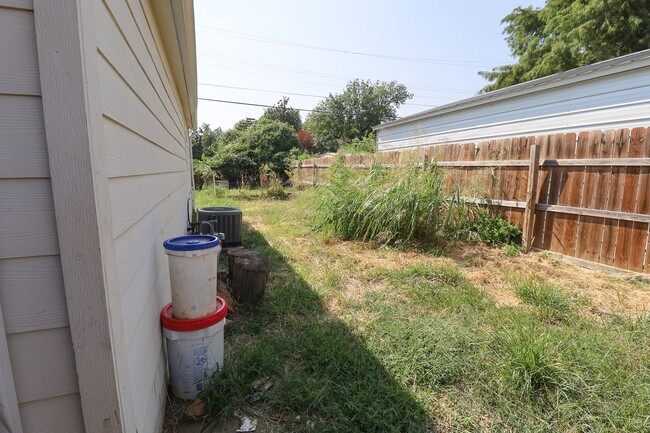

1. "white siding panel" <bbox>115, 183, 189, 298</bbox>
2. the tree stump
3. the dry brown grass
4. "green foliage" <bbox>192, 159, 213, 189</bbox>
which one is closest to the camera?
"white siding panel" <bbox>115, 183, 189, 298</bbox>

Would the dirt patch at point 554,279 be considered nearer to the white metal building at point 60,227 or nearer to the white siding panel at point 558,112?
the white siding panel at point 558,112

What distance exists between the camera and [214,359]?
1.89 metres

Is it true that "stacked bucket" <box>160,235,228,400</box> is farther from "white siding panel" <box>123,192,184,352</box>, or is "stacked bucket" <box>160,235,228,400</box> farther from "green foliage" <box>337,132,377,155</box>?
"green foliage" <box>337,132,377,155</box>

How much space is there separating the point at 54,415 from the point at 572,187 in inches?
216

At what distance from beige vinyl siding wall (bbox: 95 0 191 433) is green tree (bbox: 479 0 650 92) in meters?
15.6

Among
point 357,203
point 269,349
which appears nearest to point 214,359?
point 269,349

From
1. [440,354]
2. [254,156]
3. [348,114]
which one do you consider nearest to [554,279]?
[440,354]

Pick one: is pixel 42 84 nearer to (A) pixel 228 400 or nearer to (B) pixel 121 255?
(B) pixel 121 255

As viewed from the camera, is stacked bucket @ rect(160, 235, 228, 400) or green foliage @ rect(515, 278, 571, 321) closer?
stacked bucket @ rect(160, 235, 228, 400)

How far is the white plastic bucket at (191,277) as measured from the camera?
171 centimetres

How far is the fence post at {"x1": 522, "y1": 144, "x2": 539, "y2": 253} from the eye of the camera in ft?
15.1

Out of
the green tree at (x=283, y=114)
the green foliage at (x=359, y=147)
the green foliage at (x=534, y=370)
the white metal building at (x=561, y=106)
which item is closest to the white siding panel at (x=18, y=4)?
the green foliage at (x=534, y=370)

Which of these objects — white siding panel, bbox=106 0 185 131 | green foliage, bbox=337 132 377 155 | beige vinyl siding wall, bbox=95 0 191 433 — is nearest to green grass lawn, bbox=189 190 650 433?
beige vinyl siding wall, bbox=95 0 191 433

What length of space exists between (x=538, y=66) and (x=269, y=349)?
16849 mm
